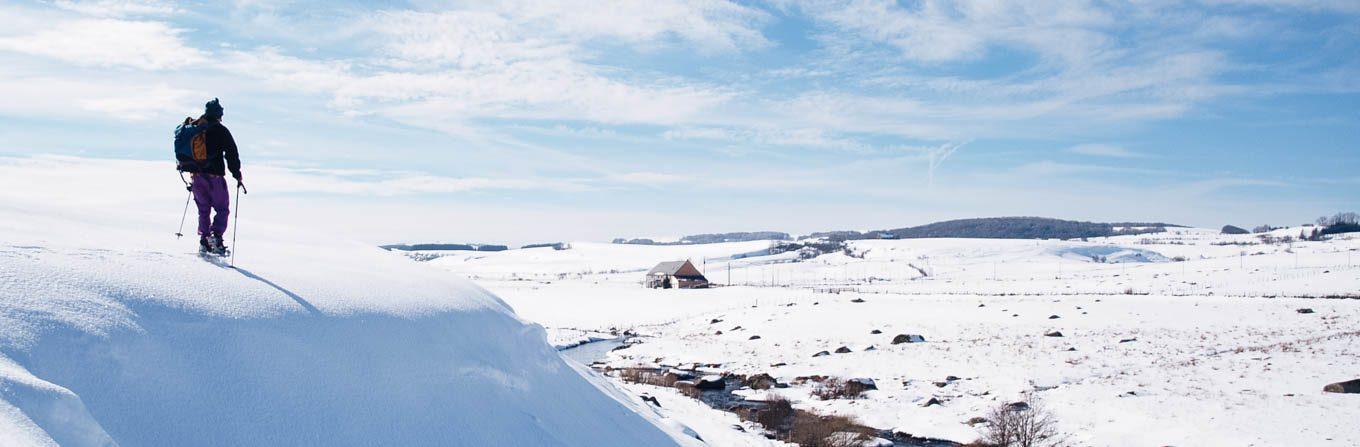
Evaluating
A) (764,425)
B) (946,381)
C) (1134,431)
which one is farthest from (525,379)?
(946,381)

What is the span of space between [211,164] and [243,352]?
3.86 m

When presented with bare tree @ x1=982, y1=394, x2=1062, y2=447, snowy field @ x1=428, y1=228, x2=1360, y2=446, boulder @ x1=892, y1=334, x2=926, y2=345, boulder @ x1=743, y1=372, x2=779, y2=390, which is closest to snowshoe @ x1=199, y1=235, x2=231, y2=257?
snowy field @ x1=428, y1=228, x2=1360, y2=446

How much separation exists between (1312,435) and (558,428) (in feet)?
59.9

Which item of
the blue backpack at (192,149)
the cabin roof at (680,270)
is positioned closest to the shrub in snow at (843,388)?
the blue backpack at (192,149)

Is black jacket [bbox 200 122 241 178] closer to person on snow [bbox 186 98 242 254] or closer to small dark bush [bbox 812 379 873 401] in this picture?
person on snow [bbox 186 98 242 254]

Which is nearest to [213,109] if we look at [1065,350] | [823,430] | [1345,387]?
[823,430]

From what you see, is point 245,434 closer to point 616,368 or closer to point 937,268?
point 616,368

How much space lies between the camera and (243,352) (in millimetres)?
5305

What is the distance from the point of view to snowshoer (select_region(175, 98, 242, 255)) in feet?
26.3

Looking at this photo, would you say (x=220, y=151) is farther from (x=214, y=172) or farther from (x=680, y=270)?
(x=680, y=270)

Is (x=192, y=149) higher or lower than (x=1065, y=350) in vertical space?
higher

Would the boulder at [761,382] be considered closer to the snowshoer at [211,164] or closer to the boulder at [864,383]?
the boulder at [864,383]

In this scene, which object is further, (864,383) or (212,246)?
(864,383)

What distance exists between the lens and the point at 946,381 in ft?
83.2
